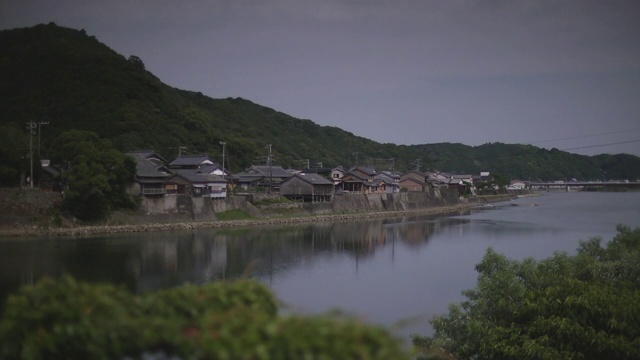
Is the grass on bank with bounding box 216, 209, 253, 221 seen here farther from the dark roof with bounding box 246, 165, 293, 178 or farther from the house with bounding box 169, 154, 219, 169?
the dark roof with bounding box 246, 165, 293, 178

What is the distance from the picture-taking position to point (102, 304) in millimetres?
2078

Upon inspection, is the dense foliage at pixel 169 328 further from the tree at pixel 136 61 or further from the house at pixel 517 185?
the house at pixel 517 185

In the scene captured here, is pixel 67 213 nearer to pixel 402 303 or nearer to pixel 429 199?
pixel 402 303

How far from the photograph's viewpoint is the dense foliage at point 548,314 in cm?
558

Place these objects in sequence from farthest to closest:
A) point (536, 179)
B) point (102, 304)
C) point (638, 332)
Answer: point (536, 179), point (638, 332), point (102, 304)

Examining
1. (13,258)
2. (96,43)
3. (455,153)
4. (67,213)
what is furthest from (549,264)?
(455,153)

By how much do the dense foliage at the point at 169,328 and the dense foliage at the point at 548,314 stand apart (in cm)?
400

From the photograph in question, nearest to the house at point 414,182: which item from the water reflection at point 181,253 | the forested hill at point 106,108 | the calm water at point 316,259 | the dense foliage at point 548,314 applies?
the forested hill at point 106,108

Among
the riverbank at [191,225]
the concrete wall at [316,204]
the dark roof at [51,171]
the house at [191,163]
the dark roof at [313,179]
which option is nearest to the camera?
the riverbank at [191,225]

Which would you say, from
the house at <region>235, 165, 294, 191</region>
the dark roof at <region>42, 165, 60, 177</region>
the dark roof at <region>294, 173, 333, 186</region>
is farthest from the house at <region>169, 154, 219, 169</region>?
the dark roof at <region>42, 165, 60, 177</region>

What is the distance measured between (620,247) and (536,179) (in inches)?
3373

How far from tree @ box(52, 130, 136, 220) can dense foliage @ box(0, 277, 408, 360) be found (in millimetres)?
18957

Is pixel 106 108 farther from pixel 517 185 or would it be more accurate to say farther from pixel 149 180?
pixel 517 185

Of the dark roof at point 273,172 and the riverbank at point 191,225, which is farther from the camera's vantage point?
the dark roof at point 273,172
